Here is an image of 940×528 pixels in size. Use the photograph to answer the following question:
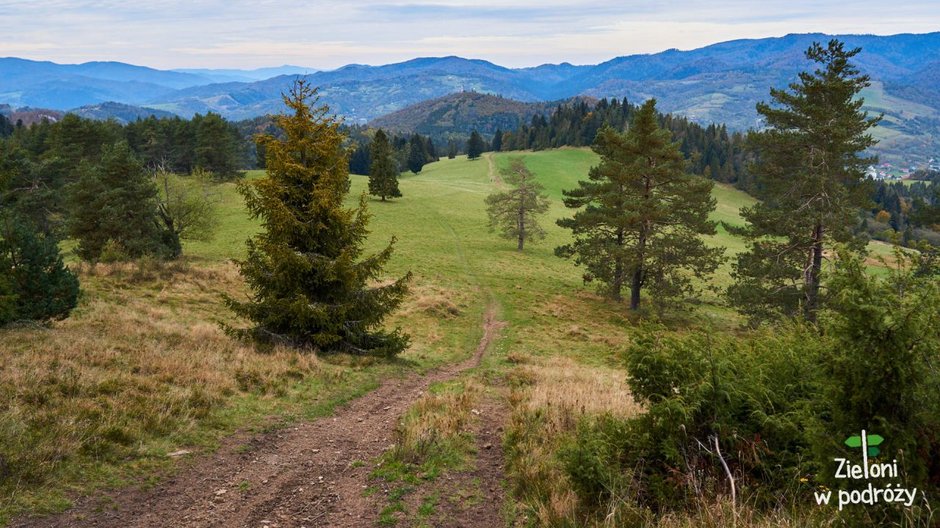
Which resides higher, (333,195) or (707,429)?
(333,195)

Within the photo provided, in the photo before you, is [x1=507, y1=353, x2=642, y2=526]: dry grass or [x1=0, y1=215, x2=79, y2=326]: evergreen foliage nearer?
[x1=507, y1=353, x2=642, y2=526]: dry grass

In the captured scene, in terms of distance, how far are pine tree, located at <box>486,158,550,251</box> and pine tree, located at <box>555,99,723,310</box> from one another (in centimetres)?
1698

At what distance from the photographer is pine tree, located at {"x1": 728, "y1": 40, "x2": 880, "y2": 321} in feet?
69.9

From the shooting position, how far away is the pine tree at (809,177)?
2130cm

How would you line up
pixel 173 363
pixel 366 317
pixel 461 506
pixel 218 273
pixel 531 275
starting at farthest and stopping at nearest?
1. pixel 531 275
2. pixel 218 273
3. pixel 366 317
4. pixel 173 363
5. pixel 461 506

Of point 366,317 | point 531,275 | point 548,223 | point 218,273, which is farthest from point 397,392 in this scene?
point 548,223

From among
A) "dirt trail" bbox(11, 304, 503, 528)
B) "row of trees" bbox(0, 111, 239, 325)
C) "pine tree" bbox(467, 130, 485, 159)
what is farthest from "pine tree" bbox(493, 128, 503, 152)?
"dirt trail" bbox(11, 304, 503, 528)

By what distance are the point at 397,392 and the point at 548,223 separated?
54.7 m

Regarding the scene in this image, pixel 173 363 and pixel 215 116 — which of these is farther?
pixel 215 116

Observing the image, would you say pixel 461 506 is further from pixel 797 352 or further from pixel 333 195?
pixel 333 195

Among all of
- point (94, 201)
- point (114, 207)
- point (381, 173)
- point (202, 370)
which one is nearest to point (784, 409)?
point (202, 370)

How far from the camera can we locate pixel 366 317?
17.9 m

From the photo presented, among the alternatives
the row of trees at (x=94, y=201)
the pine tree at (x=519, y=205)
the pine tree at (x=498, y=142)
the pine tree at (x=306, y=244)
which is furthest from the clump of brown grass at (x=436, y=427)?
the pine tree at (x=498, y=142)
